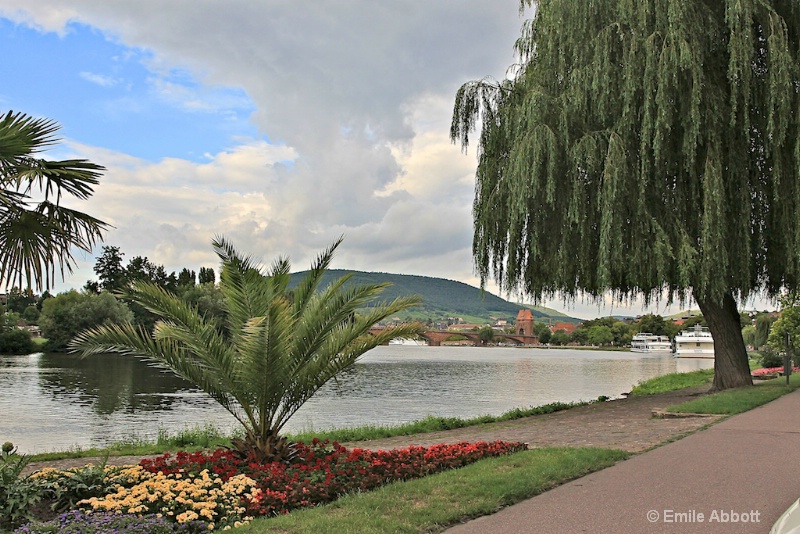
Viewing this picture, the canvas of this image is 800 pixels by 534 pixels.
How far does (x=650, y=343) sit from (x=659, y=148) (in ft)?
370

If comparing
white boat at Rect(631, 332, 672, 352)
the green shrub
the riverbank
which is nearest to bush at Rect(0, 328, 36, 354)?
the riverbank

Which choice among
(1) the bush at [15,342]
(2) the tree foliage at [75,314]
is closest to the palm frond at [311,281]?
(2) the tree foliage at [75,314]

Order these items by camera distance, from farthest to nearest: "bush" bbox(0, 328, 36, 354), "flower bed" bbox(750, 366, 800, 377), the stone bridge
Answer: the stone bridge < "bush" bbox(0, 328, 36, 354) < "flower bed" bbox(750, 366, 800, 377)

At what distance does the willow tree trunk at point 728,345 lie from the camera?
1856 centimetres

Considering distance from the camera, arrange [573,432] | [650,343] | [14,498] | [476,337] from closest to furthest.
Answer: [14,498], [573,432], [650,343], [476,337]

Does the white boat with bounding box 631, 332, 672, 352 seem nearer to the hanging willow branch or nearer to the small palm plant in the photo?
the hanging willow branch

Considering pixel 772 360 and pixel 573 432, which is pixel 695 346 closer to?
pixel 772 360

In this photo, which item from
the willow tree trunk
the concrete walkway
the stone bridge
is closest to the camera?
the concrete walkway

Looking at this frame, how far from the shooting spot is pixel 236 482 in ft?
22.4

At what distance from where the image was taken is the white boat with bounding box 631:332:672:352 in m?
118

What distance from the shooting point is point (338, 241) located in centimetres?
941

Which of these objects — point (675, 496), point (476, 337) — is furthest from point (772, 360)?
point (476, 337)

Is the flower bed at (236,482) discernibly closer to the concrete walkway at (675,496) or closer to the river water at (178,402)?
the concrete walkway at (675,496)

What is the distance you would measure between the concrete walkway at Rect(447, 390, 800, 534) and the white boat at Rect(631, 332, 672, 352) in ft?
377
